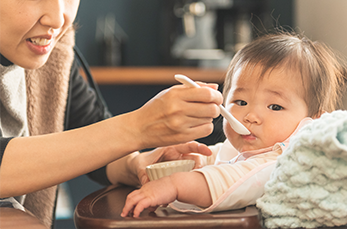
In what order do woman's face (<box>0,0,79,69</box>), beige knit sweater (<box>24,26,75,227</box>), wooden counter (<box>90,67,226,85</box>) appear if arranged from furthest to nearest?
wooden counter (<box>90,67,226,85</box>) < beige knit sweater (<box>24,26,75,227</box>) < woman's face (<box>0,0,79,69</box>)

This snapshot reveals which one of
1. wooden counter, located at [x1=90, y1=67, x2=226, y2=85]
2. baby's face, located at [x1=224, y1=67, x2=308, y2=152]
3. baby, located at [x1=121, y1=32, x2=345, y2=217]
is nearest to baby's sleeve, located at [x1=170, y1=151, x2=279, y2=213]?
baby, located at [x1=121, y1=32, x2=345, y2=217]

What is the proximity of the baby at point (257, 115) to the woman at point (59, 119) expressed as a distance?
0.08 meters

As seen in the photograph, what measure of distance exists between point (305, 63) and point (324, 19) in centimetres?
132

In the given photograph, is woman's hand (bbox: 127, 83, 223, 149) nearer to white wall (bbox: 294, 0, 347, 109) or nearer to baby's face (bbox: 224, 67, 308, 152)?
baby's face (bbox: 224, 67, 308, 152)

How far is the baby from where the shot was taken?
24.6 inches

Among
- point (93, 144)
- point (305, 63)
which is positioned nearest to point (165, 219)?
point (93, 144)

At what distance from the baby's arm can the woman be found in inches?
2.7

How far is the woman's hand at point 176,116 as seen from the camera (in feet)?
1.98

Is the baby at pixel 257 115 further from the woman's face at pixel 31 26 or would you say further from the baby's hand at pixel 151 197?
the woman's face at pixel 31 26

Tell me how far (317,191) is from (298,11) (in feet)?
7.77

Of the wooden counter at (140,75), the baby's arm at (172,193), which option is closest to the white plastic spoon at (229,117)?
the baby's arm at (172,193)

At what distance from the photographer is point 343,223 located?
21.5 inches

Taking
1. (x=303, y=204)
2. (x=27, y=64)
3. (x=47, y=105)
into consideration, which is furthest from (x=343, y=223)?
(x=47, y=105)

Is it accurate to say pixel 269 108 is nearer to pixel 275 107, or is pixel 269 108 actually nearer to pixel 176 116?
pixel 275 107
